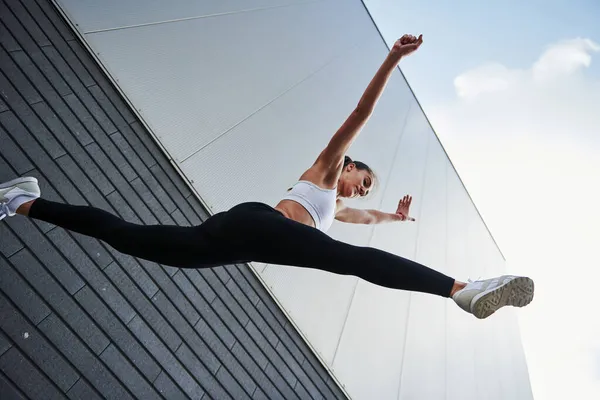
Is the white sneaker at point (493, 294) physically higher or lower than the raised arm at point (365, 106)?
lower

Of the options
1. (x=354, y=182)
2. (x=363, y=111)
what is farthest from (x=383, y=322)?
(x=363, y=111)

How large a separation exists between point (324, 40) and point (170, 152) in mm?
1880

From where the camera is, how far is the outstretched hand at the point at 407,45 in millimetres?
1539

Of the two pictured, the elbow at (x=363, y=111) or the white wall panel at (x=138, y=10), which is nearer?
the elbow at (x=363, y=111)

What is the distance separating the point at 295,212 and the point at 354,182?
0.31 m

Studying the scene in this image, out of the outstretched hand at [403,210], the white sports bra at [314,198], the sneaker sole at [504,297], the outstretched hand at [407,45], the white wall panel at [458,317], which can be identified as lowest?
the white wall panel at [458,317]

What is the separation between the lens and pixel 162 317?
7.49 feet

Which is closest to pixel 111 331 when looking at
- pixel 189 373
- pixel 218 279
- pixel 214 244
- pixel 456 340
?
pixel 189 373

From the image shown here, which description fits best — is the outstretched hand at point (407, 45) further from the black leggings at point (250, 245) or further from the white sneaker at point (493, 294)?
the white sneaker at point (493, 294)

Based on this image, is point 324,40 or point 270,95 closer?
point 270,95

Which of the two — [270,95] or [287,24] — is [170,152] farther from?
[287,24]

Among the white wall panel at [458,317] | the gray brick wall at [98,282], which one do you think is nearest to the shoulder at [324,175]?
the gray brick wall at [98,282]

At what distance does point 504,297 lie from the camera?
121cm

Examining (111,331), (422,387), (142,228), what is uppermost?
(142,228)
